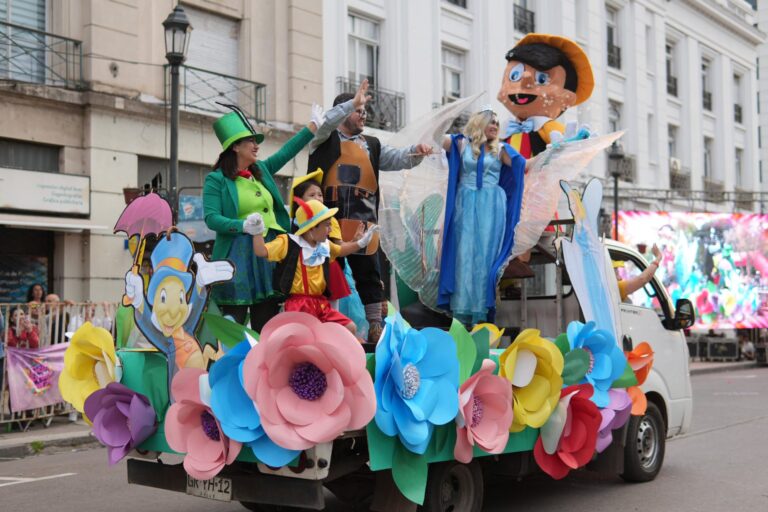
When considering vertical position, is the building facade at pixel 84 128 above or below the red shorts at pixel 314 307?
above

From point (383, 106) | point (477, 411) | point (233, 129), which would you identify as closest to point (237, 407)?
point (477, 411)

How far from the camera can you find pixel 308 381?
15.9 feet

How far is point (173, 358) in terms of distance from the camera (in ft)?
17.7

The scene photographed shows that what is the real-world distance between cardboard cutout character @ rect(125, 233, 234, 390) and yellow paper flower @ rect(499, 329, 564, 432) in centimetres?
182

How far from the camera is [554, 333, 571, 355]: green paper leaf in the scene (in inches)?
249

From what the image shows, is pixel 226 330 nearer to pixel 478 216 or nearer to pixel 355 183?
pixel 355 183

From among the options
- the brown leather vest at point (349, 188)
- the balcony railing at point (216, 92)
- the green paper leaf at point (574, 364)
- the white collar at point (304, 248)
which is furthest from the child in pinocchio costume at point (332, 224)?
the balcony railing at point (216, 92)

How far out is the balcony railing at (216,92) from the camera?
1734cm

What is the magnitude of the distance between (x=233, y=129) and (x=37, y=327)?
288 inches

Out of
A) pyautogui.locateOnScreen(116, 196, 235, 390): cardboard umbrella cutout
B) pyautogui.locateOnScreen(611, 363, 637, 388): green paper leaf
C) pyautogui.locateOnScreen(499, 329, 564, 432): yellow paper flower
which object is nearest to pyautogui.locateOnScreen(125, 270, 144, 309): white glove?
pyautogui.locateOnScreen(116, 196, 235, 390): cardboard umbrella cutout

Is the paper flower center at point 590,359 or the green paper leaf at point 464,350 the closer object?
the green paper leaf at point 464,350

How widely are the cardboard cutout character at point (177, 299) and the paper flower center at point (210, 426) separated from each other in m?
0.30

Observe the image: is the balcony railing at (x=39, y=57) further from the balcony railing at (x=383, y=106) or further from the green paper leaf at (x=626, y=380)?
the green paper leaf at (x=626, y=380)

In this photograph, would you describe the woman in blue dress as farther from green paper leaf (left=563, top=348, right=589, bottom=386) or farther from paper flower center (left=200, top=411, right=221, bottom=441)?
paper flower center (left=200, top=411, right=221, bottom=441)
